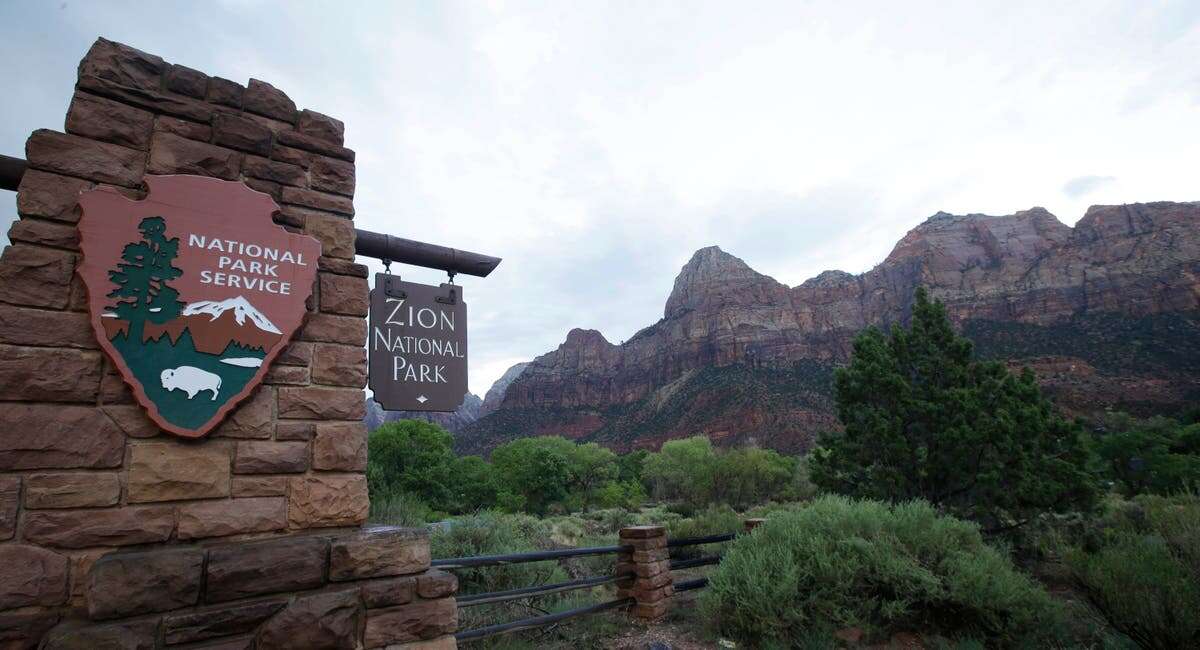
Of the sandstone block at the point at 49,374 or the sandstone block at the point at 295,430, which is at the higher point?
the sandstone block at the point at 49,374

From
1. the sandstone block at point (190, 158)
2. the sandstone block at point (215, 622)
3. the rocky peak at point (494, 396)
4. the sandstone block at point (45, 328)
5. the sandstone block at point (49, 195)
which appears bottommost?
the sandstone block at point (215, 622)

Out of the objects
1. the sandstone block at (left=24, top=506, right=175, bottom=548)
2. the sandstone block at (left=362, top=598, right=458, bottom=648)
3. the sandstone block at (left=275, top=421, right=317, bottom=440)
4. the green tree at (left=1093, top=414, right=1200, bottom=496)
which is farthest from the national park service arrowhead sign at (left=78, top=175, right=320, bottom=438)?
the green tree at (left=1093, top=414, right=1200, bottom=496)

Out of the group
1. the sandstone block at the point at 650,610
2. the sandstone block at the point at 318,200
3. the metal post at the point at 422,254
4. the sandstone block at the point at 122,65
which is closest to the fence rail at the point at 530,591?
the sandstone block at the point at 650,610

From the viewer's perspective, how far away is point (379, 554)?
2.66m

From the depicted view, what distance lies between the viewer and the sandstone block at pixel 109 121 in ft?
8.03

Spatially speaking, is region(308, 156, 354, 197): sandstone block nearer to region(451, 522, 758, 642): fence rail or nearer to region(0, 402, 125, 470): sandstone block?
region(0, 402, 125, 470): sandstone block

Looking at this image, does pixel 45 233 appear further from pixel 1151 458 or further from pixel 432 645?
pixel 1151 458

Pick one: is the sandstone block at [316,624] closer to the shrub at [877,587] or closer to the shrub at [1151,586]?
the shrub at [877,587]

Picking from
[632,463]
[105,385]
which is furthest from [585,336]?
[105,385]

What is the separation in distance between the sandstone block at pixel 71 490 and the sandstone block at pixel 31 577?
161mm

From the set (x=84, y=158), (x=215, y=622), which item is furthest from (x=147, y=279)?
(x=215, y=622)

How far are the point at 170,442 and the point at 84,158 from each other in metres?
1.28

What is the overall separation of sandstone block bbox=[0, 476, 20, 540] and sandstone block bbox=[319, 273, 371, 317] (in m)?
1.27

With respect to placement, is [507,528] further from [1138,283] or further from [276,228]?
[1138,283]
